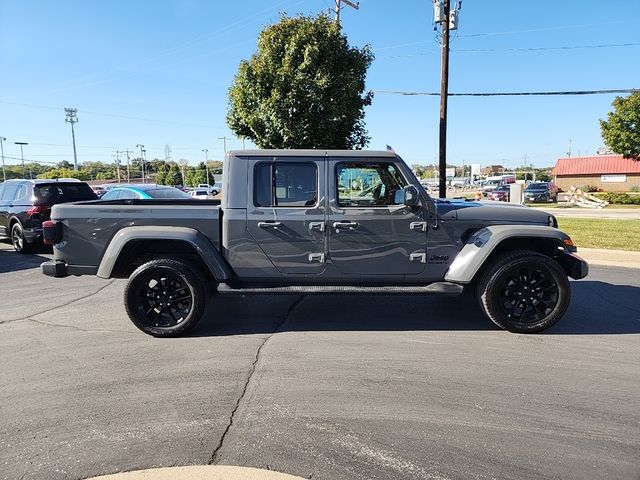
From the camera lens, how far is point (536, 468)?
104 inches

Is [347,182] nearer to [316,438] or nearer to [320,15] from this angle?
[316,438]

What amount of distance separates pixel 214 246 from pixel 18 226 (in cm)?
841

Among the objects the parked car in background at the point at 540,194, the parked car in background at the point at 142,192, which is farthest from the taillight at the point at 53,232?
the parked car in background at the point at 540,194

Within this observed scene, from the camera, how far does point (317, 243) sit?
16.2ft

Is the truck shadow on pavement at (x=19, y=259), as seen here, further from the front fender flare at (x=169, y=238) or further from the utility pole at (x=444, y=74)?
the utility pole at (x=444, y=74)

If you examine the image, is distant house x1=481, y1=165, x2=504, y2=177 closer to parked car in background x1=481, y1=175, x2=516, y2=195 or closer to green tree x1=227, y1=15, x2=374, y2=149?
parked car in background x1=481, y1=175, x2=516, y2=195

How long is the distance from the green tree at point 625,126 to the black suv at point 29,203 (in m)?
31.9

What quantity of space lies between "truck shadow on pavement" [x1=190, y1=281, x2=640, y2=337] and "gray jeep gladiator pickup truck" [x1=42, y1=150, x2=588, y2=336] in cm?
49

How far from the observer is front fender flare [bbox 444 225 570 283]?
4.77m

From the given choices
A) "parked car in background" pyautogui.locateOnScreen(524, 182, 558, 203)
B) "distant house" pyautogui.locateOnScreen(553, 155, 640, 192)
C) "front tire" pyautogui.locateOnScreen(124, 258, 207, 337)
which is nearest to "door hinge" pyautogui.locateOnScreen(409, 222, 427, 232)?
"front tire" pyautogui.locateOnScreen(124, 258, 207, 337)

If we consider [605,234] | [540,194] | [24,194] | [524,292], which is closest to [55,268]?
[524,292]

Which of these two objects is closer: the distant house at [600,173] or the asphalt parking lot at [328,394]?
the asphalt parking lot at [328,394]

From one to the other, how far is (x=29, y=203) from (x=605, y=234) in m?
15.3

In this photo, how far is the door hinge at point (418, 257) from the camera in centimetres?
496
